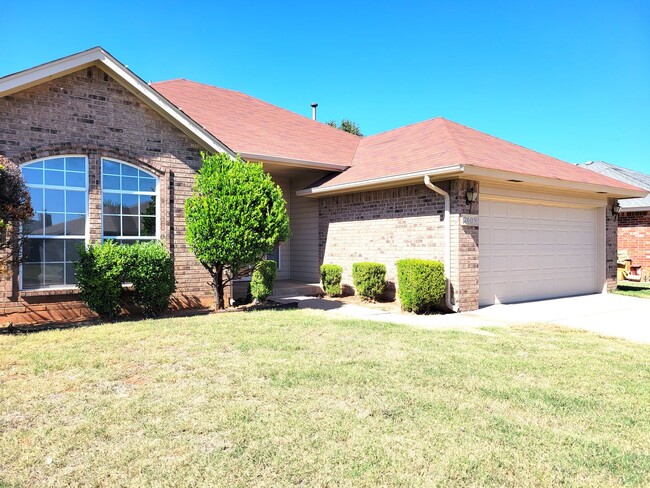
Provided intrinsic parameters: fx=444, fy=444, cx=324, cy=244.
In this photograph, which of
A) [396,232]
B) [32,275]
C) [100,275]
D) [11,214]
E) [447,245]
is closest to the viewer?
[11,214]

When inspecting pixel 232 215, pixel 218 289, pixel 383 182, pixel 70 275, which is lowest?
pixel 218 289

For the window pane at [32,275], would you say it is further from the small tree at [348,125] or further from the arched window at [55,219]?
the small tree at [348,125]

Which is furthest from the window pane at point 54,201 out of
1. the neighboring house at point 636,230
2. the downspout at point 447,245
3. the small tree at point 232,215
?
the neighboring house at point 636,230

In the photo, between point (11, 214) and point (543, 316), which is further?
point (543, 316)

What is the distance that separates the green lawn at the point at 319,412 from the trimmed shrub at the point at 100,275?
1404 mm

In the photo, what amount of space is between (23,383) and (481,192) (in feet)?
30.9

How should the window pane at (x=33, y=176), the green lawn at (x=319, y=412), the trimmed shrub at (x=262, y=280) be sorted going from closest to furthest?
the green lawn at (x=319, y=412) → the window pane at (x=33, y=176) → the trimmed shrub at (x=262, y=280)

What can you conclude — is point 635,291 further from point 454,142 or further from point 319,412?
point 319,412

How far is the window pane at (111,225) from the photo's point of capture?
9047 millimetres

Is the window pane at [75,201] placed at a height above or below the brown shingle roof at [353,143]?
below

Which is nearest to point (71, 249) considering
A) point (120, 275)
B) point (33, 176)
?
point (120, 275)

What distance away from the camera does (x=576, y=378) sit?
16.6 feet

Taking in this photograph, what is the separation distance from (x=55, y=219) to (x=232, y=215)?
3.34 metres

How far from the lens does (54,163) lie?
8508 mm
